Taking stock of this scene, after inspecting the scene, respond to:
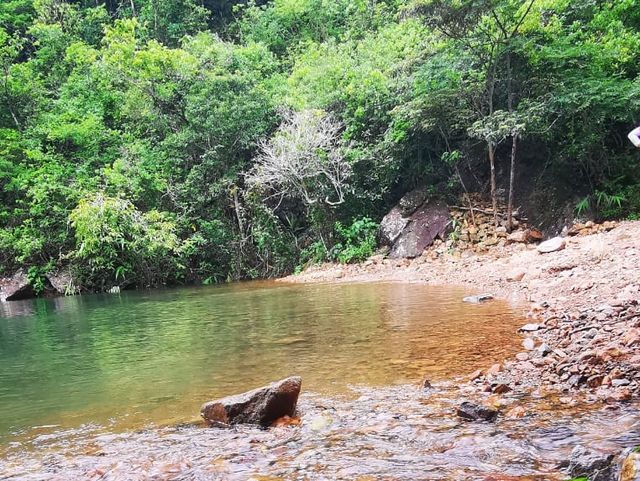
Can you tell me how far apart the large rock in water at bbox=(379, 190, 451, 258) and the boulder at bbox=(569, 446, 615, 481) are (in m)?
13.3

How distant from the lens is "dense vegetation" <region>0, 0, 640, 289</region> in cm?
1377

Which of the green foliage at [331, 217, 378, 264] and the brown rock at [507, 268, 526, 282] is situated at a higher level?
the green foliage at [331, 217, 378, 264]

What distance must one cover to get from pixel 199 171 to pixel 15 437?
1695 centimetres

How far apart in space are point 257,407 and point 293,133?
14729 mm

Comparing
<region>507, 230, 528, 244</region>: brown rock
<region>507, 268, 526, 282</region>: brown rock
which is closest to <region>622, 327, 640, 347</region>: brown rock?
<region>507, 268, 526, 282</region>: brown rock

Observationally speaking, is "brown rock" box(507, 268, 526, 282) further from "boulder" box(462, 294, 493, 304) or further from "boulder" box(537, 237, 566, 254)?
"boulder" box(462, 294, 493, 304)

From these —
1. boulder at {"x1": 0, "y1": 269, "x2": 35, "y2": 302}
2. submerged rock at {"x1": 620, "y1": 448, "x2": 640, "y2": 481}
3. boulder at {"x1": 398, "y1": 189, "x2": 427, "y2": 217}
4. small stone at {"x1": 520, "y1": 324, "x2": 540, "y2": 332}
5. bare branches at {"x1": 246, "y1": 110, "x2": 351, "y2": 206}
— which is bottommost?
small stone at {"x1": 520, "y1": 324, "x2": 540, "y2": 332}

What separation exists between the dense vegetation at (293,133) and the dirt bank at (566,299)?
352cm

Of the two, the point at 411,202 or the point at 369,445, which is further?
the point at 411,202

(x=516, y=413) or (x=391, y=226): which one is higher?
(x=391, y=226)

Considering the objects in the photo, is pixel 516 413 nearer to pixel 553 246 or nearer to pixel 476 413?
pixel 476 413

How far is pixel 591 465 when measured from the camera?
2242mm

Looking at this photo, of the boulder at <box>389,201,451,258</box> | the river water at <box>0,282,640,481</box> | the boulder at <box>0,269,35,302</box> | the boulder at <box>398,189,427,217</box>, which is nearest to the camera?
the river water at <box>0,282,640,481</box>

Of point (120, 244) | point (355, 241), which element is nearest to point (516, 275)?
point (355, 241)
